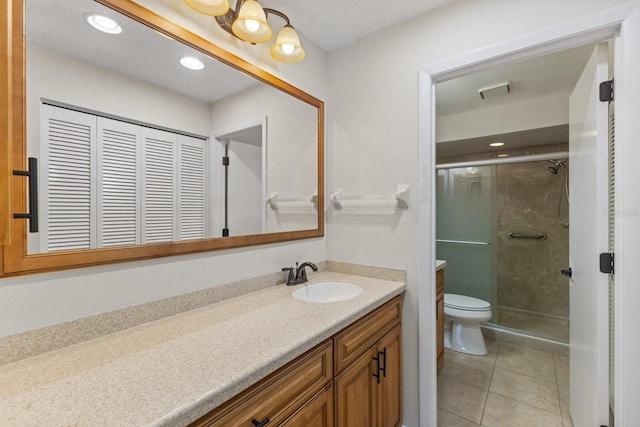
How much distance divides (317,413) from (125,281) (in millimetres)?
821

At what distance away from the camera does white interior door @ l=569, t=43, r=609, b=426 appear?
1202 millimetres

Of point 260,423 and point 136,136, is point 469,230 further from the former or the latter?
point 136,136

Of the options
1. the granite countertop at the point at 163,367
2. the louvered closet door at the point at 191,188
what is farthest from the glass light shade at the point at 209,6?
the granite countertop at the point at 163,367

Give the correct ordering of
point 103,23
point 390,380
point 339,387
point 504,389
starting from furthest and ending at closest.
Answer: point 504,389 → point 390,380 → point 339,387 → point 103,23

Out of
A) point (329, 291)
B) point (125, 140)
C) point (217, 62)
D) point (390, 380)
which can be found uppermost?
point (217, 62)

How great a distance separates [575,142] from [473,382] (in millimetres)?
1771

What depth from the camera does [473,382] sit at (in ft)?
6.86

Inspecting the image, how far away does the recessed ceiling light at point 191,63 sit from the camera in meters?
1.17

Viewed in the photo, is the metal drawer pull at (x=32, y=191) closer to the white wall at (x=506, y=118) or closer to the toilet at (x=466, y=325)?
the toilet at (x=466, y=325)

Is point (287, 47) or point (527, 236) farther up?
point (287, 47)

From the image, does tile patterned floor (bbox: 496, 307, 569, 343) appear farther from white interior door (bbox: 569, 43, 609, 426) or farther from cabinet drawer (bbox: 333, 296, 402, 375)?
cabinet drawer (bbox: 333, 296, 402, 375)

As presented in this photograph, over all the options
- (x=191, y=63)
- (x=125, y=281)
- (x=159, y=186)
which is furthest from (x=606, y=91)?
(x=125, y=281)

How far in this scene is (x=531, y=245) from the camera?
3.07 metres

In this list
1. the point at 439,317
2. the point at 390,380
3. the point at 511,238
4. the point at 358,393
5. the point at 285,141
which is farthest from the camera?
the point at 511,238
